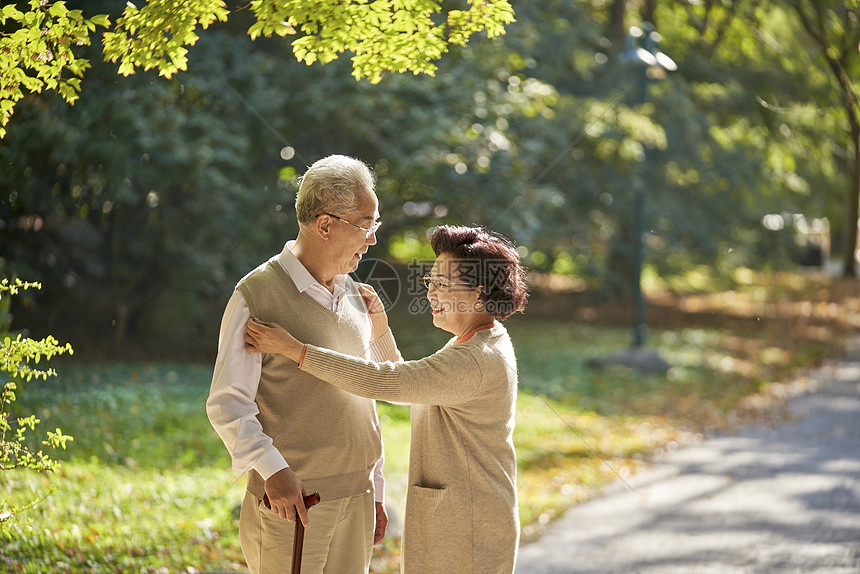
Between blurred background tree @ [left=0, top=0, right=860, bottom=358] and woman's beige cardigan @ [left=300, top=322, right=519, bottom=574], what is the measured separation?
3.13m

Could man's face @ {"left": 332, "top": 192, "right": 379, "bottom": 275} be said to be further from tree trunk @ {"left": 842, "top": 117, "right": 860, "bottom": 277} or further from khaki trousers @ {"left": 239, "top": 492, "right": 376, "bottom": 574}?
tree trunk @ {"left": 842, "top": 117, "right": 860, "bottom": 277}

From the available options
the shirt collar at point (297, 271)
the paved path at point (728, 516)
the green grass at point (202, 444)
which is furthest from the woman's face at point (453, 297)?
the paved path at point (728, 516)

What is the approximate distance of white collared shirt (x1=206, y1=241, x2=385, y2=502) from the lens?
2.48m

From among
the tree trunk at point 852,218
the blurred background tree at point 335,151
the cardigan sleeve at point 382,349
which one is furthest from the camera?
the tree trunk at point 852,218

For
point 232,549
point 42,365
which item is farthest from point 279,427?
point 42,365

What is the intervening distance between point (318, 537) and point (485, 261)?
3.31ft

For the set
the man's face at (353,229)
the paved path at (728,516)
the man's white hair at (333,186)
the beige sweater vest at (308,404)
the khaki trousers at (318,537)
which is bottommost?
the paved path at (728,516)

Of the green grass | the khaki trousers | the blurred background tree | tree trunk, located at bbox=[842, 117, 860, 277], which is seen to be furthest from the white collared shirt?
tree trunk, located at bbox=[842, 117, 860, 277]

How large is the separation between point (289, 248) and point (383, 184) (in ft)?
26.2

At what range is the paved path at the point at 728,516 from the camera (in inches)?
202

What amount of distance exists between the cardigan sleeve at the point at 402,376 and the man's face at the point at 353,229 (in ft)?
1.10

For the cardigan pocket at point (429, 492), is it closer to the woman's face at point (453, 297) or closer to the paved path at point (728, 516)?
the woman's face at point (453, 297)

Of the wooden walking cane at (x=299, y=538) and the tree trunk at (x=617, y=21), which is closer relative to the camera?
the wooden walking cane at (x=299, y=538)

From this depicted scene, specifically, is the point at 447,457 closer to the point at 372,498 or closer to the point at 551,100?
the point at 372,498
